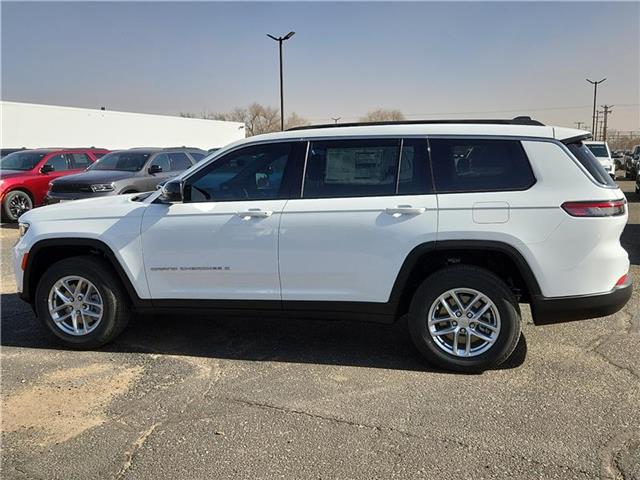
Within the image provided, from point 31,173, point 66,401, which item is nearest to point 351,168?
point 66,401

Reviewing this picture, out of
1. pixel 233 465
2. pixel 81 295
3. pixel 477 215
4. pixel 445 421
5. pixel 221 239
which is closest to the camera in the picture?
pixel 233 465

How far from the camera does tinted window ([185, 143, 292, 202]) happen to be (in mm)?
4289

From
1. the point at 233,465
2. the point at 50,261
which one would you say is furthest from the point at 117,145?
the point at 233,465

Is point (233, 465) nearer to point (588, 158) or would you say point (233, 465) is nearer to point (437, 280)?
point (437, 280)

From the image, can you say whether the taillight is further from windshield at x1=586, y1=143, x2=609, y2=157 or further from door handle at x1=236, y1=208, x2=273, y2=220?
windshield at x1=586, y1=143, x2=609, y2=157

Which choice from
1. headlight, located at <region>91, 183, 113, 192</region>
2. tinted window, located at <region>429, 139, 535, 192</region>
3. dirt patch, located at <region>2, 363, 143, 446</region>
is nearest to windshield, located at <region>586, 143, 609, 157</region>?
headlight, located at <region>91, 183, 113, 192</region>

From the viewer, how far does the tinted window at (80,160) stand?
1393cm

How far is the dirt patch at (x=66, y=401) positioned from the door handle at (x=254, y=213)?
1.44 meters

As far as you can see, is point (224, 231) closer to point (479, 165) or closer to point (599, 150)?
point (479, 165)

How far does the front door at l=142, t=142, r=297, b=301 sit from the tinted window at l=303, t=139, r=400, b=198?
0.19m

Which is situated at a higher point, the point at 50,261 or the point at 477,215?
the point at 477,215

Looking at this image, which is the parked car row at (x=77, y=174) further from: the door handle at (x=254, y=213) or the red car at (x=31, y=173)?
the door handle at (x=254, y=213)

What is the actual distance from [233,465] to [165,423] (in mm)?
Result: 688

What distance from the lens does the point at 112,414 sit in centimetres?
349
